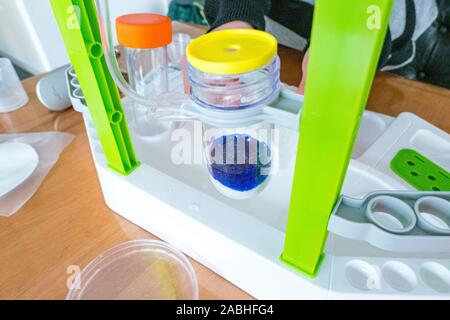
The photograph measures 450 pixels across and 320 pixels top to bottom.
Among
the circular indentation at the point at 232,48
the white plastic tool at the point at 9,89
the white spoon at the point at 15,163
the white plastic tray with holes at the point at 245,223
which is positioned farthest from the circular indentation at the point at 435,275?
the white plastic tool at the point at 9,89

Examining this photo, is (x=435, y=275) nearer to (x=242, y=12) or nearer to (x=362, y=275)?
(x=362, y=275)

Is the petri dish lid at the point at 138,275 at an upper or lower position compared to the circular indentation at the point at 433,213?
lower

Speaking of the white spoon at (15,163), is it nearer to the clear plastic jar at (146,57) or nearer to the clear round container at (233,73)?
the clear plastic jar at (146,57)

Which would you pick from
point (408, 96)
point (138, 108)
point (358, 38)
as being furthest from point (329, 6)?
point (408, 96)

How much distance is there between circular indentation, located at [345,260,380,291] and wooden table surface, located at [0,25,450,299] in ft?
0.37

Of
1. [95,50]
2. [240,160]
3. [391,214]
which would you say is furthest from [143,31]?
[391,214]

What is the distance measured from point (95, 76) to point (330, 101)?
8.9 inches

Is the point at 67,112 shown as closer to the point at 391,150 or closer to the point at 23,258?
the point at 23,258

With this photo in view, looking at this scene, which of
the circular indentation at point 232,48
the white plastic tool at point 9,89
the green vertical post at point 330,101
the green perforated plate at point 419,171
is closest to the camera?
the green vertical post at point 330,101

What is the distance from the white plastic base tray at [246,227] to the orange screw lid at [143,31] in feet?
0.44

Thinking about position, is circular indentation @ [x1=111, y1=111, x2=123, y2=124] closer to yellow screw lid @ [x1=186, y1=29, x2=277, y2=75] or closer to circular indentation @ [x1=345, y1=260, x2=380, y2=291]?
yellow screw lid @ [x1=186, y1=29, x2=277, y2=75]

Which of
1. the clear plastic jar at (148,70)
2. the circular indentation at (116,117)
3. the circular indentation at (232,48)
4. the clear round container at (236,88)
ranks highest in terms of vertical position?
the circular indentation at (232,48)

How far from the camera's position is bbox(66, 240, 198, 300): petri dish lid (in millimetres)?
361

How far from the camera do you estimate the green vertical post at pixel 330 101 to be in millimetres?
180
